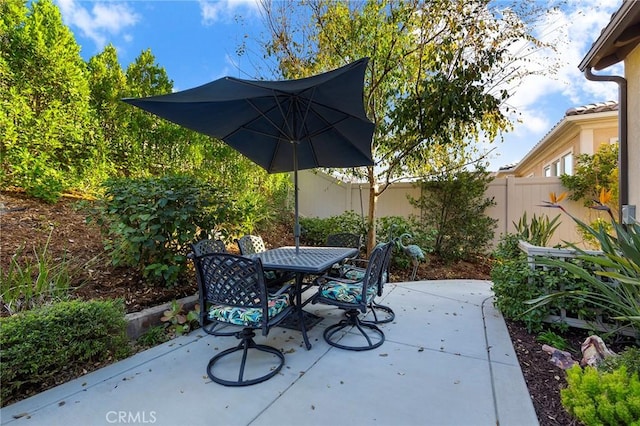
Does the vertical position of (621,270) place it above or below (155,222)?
below

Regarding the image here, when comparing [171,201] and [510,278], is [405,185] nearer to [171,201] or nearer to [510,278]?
[510,278]

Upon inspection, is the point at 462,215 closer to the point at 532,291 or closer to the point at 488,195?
the point at 488,195

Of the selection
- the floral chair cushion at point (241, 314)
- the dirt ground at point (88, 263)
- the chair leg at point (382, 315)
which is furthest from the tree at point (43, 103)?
the chair leg at point (382, 315)

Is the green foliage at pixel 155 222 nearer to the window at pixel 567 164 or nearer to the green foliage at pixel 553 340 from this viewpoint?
the green foliage at pixel 553 340

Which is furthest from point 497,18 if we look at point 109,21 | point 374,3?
point 109,21

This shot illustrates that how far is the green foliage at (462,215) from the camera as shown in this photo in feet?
20.1

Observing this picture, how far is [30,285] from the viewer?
2557 mm

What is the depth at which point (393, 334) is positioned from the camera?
3.05 metres

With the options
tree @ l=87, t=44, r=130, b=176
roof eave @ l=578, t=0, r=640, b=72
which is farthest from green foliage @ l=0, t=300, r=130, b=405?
roof eave @ l=578, t=0, r=640, b=72

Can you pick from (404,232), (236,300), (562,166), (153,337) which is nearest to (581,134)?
(562,166)

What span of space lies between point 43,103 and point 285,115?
132 inches

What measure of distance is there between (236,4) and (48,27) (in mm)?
2847

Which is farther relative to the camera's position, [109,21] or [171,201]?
[109,21]

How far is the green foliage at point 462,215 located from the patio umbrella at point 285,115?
3.02 metres
